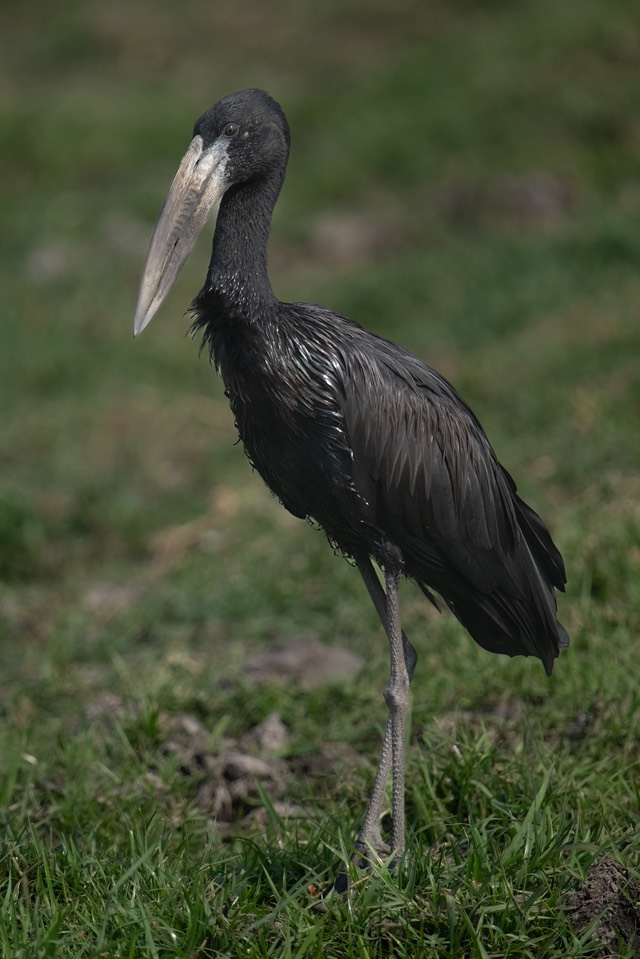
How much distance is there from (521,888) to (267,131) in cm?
203

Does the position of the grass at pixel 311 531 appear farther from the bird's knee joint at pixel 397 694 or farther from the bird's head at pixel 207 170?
the bird's head at pixel 207 170

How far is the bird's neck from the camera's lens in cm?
321

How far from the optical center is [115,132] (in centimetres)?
1356

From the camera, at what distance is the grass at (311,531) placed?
3012 millimetres

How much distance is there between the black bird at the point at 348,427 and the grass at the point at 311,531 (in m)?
0.36

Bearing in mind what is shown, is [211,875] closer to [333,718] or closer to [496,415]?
[333,718]

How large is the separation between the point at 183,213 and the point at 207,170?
0.43 feet

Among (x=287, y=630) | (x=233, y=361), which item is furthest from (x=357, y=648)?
(x=233, y=361)

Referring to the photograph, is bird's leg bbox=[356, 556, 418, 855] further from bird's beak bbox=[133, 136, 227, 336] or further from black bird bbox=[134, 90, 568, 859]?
bird's beak bbox=[133, 136, 227, 336]

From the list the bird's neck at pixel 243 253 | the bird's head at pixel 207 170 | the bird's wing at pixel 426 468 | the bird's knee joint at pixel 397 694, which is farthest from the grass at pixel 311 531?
the bird's head at pixel 207 170

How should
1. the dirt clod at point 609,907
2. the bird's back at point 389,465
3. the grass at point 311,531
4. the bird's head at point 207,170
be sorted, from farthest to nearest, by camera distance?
the bird's head at point 207,170
the bird's back at point 389,465
the grass at point 311,531
the dirt clod at point 609,907

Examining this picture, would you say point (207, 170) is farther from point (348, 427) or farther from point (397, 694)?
point (397, 694)

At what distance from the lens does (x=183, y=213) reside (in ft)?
10.8

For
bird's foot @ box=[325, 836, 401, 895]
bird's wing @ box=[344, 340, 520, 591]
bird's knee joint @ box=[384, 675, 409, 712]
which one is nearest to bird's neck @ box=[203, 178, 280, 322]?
bird's wing @ box=[344, 340, 520, 591]
